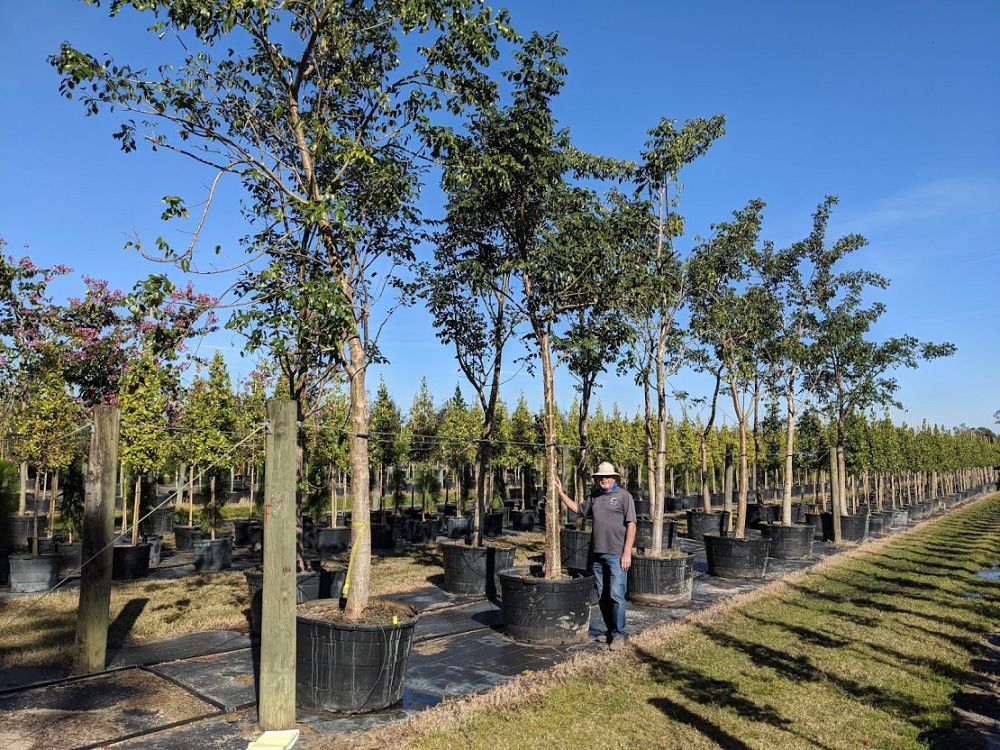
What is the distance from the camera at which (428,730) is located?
14.1ft

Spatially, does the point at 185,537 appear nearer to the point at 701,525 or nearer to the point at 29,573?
the point at 29,573

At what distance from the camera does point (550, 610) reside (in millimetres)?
6793

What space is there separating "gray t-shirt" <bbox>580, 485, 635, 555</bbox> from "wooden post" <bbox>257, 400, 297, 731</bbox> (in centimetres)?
326

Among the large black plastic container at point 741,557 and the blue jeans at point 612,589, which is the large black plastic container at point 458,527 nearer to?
the large black plastic container at point 741,557

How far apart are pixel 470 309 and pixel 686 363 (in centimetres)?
662

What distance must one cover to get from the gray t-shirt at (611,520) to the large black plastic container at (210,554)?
26.6 ft

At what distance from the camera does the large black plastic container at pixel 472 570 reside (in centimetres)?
940

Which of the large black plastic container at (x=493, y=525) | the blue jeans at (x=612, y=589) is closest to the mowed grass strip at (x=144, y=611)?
the blue jeans at (x=612, y=589)

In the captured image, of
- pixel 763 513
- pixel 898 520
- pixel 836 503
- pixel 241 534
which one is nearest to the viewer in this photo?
Answer: pixel 241 534

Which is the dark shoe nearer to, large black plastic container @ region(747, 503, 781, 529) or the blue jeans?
the blue jeans

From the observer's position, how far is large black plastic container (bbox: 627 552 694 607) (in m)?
8.88

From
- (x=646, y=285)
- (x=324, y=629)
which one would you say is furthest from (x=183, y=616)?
(x=646, y=285)

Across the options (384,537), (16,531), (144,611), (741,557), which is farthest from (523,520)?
(144,611)

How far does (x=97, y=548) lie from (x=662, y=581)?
6.47m
